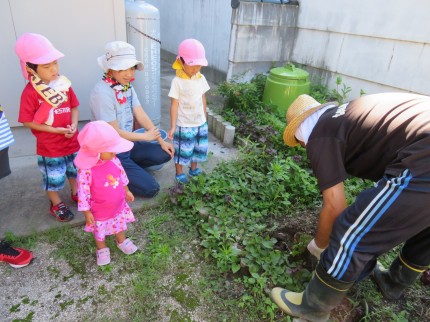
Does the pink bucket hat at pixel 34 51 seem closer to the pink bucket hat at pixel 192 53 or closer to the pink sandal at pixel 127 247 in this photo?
the pink bucket hat at pixel 192 53

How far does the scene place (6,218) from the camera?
9.04 feet

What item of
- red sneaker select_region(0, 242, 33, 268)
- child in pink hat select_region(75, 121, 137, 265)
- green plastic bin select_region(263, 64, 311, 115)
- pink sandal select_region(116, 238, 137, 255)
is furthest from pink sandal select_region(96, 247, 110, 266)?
green plastic bin select_region(263, 64, 311, 115)

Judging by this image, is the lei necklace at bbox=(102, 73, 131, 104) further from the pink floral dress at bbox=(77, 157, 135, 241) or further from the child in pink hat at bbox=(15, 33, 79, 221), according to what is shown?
the pink floral dress at bbox=(77, 157, 135, 241)

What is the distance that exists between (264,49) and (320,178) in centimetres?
443

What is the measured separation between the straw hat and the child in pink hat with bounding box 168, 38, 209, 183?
113 cm

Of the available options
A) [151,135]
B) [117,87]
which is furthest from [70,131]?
[151,135]

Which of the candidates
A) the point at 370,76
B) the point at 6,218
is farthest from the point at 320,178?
the point at 370,76

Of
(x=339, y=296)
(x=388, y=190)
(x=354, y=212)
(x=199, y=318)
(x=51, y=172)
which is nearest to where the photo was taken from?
(x=388, y=190)

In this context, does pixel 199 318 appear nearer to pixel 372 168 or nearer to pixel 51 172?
pixel 372 168

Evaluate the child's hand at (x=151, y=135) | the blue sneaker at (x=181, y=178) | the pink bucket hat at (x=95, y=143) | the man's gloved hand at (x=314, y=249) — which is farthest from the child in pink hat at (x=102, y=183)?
the man's gloved hand at (x=314, y=249)

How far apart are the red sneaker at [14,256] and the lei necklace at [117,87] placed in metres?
1.50

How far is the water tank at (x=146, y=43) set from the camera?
3697 mm

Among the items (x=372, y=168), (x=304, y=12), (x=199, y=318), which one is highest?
(x=304, y=12)

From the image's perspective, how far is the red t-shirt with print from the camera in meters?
2.40
